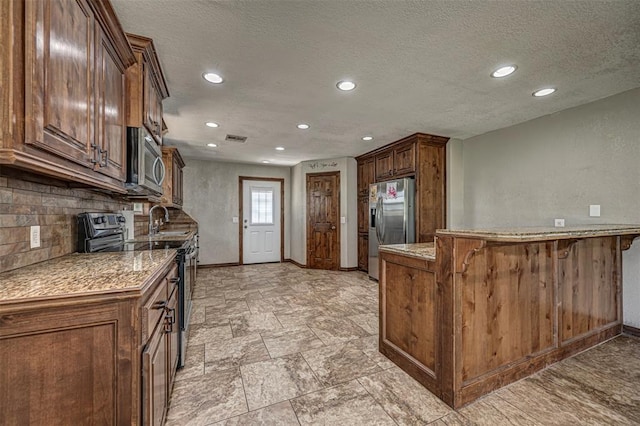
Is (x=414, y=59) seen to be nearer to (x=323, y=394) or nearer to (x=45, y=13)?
(x=45, y=13)

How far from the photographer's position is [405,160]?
4352mm

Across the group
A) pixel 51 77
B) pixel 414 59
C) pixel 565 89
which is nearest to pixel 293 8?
pixel 414 59

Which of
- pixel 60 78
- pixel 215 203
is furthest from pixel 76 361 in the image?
pixel 215 203

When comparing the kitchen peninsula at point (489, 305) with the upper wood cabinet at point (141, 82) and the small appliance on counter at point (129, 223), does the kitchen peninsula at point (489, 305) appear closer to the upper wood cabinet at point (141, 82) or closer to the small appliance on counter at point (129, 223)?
the upper wood cabinet at point (141, 82)

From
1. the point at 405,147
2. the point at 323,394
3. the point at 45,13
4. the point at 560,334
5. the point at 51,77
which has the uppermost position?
the point at 405,147

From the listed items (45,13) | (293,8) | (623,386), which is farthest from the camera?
(623,386)

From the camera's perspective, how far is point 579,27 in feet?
5.69

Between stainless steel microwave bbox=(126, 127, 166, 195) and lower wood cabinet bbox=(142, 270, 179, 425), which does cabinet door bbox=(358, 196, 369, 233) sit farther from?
lower wood cabinet bbox=(142, 270, 179, 425)

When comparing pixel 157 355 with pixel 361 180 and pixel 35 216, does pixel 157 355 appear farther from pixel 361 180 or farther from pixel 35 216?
pixel 361 180

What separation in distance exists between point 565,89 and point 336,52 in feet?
7.39

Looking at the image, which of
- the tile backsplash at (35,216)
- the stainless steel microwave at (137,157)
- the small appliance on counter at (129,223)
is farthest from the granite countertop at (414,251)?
the small appliance on counter at (129,223)

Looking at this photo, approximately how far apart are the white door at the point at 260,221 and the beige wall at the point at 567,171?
414 centimetres

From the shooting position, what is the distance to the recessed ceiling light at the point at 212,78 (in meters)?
2.30

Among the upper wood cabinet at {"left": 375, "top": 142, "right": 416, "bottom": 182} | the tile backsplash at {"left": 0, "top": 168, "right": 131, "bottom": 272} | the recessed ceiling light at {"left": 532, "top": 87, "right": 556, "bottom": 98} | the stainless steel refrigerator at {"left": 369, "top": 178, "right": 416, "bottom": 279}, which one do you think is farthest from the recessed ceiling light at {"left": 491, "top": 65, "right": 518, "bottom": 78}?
the tile backsplash at {"left": 0, "top": 168, "right": 131, "bottom": 272}
